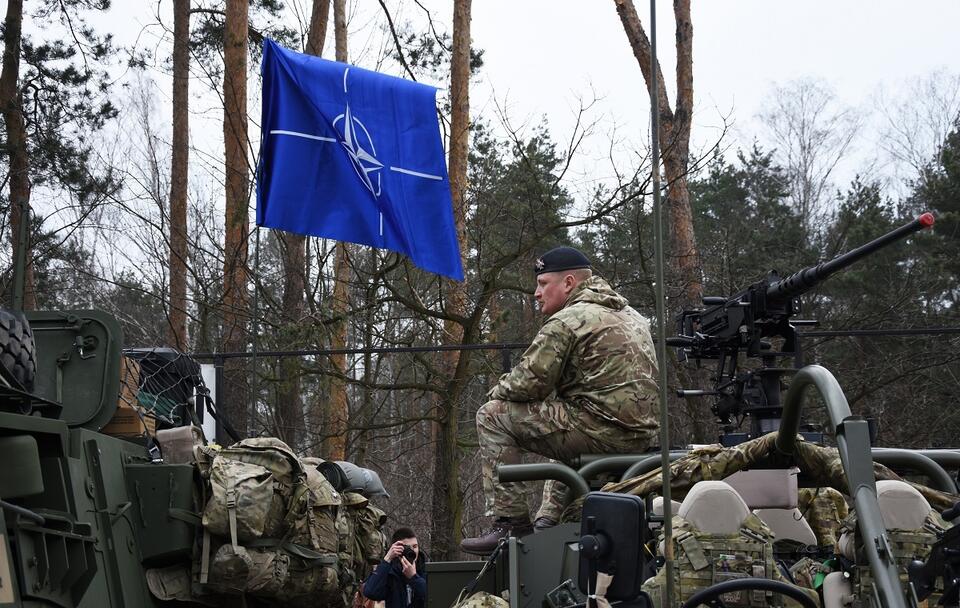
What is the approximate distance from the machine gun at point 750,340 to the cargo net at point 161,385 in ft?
9.42

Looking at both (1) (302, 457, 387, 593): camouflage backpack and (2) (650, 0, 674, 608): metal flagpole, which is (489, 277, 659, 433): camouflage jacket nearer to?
(1) (302, 457, 387, 593): camouflage backpack

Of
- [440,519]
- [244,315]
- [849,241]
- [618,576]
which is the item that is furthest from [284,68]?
[849,241]

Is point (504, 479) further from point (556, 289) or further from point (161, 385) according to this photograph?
point (161, 385)

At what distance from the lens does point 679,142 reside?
14.6 meters

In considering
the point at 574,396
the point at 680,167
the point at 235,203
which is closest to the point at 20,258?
the point at 574,396

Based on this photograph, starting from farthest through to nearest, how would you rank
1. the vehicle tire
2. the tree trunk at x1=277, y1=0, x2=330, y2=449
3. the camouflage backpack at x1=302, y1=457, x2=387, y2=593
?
the tree trunk at x1=277, y1=0, x2=330, y2=449 → the camouflage backpack at x1=302, y1=457, x2=387, y2=593 → the vehicle tire

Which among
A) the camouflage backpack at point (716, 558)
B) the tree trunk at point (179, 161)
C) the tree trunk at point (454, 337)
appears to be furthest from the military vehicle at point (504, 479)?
the tree trunk at point (179, 161)

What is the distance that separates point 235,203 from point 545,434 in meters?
9.88

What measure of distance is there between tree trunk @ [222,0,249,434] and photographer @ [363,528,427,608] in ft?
18.5

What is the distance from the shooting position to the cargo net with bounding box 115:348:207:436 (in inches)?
261

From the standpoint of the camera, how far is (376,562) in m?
8.07

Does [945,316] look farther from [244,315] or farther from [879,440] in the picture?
[244,315]

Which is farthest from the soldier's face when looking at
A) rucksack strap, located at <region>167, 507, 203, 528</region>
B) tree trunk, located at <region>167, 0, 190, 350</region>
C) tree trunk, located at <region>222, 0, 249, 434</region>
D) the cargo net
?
tree trunk, located at <region>167, 0, 190, 350</region>

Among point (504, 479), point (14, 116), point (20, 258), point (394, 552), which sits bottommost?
point (394, 552)
